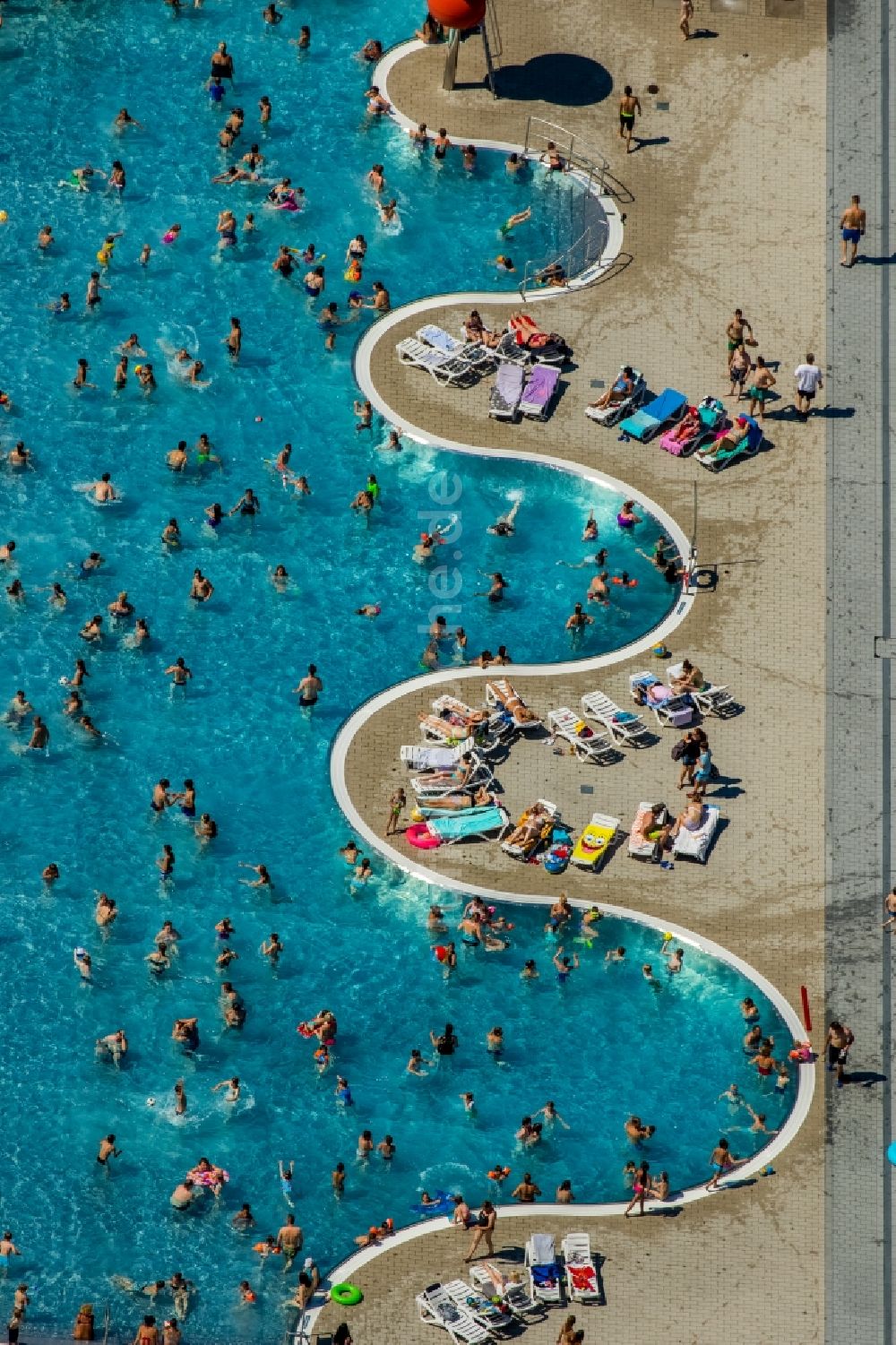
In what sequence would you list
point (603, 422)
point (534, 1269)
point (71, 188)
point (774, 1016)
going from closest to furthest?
point (534, 1269), point (774, 1016), point (603, 422), point (71, 188)

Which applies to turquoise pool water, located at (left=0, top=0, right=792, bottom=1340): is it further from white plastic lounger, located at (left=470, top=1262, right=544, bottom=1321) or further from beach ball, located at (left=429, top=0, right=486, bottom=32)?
beach ball, located at (left=429, top=0, right=486, bottom=32)

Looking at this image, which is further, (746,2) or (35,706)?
(746,2)

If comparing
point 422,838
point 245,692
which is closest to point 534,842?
point 422,838

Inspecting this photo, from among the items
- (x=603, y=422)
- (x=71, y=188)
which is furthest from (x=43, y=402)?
(x=603, y=422)

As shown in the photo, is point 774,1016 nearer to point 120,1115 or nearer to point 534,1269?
point 534,1269

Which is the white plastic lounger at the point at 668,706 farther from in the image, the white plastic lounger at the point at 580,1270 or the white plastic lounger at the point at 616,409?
the white plastic lounger at the point at 580,1270

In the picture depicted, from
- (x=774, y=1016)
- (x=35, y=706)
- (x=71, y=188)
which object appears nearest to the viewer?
(x=774, y=1016)

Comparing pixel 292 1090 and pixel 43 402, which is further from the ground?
pixel 43 402

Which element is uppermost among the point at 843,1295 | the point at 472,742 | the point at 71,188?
the point at 71,188
